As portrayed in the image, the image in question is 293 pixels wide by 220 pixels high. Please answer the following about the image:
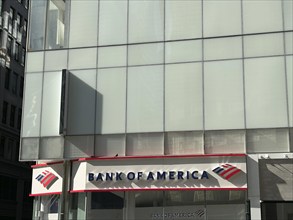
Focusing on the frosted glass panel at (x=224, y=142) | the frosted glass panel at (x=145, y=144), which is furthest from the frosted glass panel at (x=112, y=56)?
the frosted glass panel at (x=224, y=142)

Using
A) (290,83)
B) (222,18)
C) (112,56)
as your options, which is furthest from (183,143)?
(222,18)

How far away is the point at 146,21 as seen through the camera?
82.3ft

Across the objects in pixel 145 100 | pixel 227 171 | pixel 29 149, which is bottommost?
pixel 227 171

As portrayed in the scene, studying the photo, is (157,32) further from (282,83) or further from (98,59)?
(282,83)

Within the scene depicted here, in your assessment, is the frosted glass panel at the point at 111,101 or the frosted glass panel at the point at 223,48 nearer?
the frosted glass panel at the point at 223,48

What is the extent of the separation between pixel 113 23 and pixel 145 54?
2479 mm

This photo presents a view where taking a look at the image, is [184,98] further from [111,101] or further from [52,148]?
[52,148]

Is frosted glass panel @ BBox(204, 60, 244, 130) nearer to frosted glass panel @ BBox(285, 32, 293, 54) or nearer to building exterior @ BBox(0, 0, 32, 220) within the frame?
frosted glass panel @ BBox(285, 32, 293, 54)

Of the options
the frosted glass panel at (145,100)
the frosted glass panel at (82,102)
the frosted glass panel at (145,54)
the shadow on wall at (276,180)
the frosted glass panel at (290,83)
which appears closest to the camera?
the shadow on wall at (276,180)

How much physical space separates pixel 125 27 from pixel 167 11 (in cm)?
226

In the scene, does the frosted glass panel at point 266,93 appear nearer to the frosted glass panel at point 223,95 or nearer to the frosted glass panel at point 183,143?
the frosted glass panel at point 223,95

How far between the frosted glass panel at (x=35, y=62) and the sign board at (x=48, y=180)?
512 centimetres

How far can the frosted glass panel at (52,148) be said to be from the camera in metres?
24.8

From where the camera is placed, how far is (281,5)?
76.9 ft
